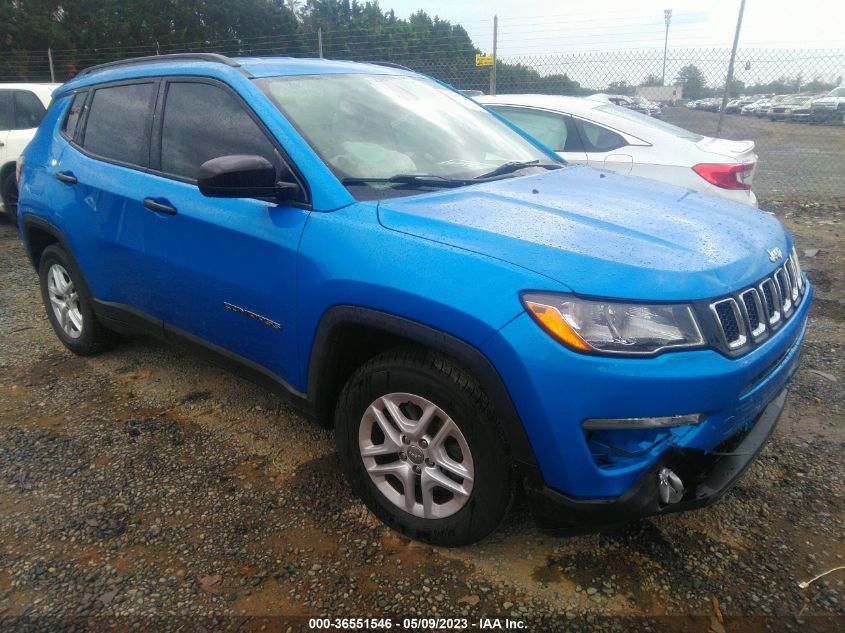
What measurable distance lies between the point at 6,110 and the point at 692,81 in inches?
408

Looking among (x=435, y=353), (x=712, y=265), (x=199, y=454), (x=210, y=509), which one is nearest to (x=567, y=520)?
(x=435, y=353)

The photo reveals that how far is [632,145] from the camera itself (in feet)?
17.5

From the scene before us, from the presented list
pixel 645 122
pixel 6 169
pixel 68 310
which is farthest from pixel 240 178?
pixel 6 169

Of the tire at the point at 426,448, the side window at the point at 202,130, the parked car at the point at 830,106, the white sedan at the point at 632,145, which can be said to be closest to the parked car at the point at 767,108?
the parked car at the point at 830,106

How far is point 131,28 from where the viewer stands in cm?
2314

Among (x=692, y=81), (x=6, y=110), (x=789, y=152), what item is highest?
(x=692, y=81)

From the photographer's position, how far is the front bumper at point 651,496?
1887mm

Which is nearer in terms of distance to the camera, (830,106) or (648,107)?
(830,106)

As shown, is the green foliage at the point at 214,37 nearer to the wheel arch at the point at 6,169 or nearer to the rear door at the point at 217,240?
the wheel arch at the point at 6,169

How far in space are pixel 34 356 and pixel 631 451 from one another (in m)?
3.94

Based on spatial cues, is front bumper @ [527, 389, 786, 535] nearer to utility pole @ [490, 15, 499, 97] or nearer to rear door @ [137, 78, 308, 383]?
rear door @ [137, 78, 308, 383]

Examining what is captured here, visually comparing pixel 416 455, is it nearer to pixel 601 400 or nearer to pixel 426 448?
pixel 426 448

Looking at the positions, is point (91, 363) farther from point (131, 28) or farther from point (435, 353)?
point (131, 28)

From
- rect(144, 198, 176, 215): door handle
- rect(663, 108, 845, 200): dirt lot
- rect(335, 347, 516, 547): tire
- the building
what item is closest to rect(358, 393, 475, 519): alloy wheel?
rect(335, 347, 516, 547): tire
